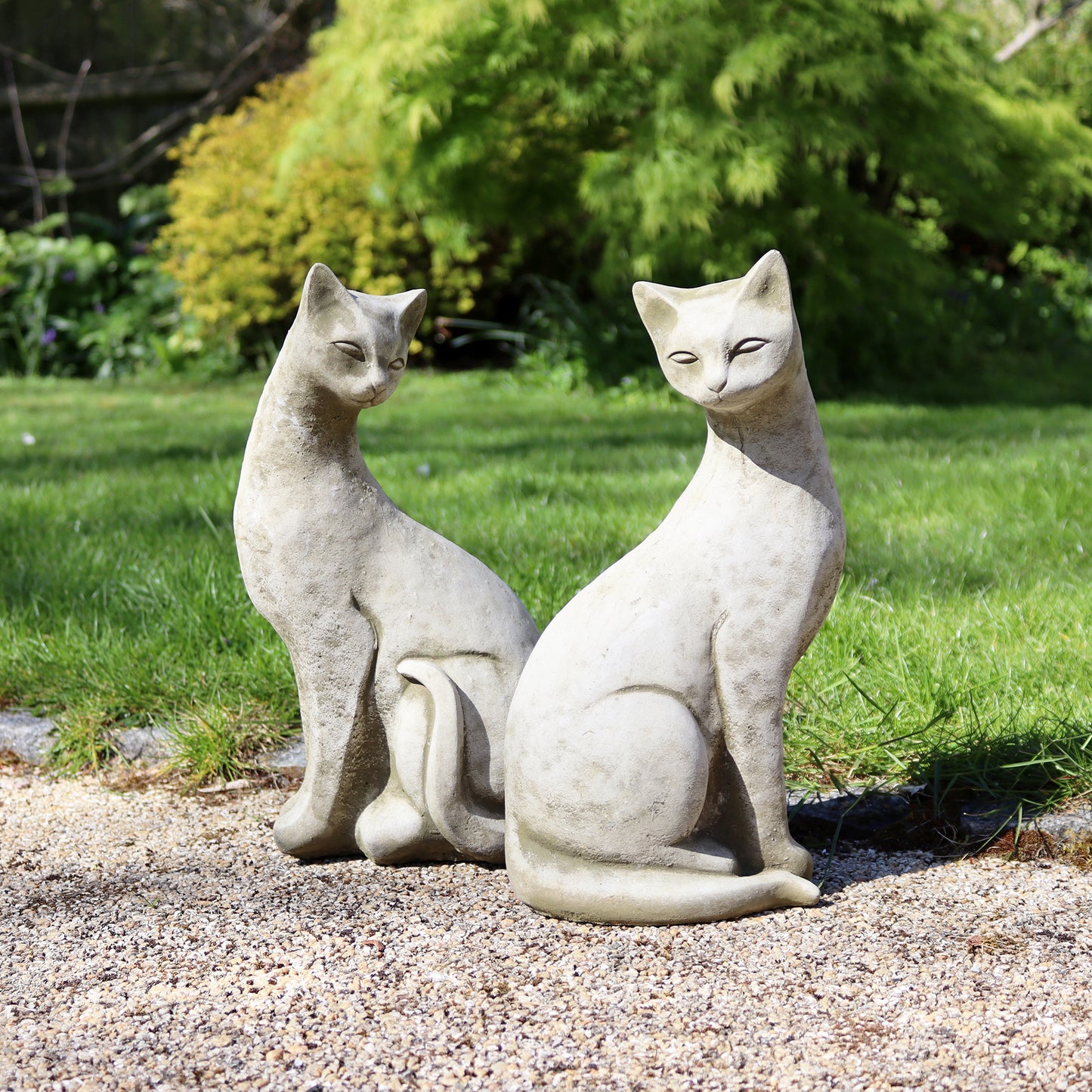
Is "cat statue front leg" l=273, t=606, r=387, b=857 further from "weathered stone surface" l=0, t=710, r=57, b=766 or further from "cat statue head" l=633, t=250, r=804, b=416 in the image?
"weathered stone surface" l=0, t=710, r=57, b=766

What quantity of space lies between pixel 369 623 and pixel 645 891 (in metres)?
0.67

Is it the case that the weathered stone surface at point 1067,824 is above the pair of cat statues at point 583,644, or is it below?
below

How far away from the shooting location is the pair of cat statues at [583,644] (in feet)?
6.40

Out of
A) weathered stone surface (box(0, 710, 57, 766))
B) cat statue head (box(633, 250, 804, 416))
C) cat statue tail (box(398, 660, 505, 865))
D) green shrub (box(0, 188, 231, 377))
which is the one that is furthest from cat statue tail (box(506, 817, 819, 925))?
green shrub (box(0, 188, 231, 377))

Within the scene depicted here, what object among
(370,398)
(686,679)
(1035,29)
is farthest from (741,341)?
(1035,29)

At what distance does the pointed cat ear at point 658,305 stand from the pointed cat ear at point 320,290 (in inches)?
20.1

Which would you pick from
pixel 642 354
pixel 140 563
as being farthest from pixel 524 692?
pixel 642 354

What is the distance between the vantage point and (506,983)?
1819mm

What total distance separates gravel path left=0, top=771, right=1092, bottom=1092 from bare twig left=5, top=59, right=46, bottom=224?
950 cm

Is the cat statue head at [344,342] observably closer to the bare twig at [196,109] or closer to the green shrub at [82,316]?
the green shrub at [82,316]

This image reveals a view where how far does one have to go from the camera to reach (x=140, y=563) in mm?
3781

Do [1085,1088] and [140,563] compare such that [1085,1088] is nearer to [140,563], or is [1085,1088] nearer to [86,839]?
[86,839]

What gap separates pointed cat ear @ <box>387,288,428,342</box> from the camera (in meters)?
2.13

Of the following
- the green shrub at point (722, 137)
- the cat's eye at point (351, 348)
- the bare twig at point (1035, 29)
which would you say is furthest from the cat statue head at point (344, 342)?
the bare twig at point (1035, 29)
